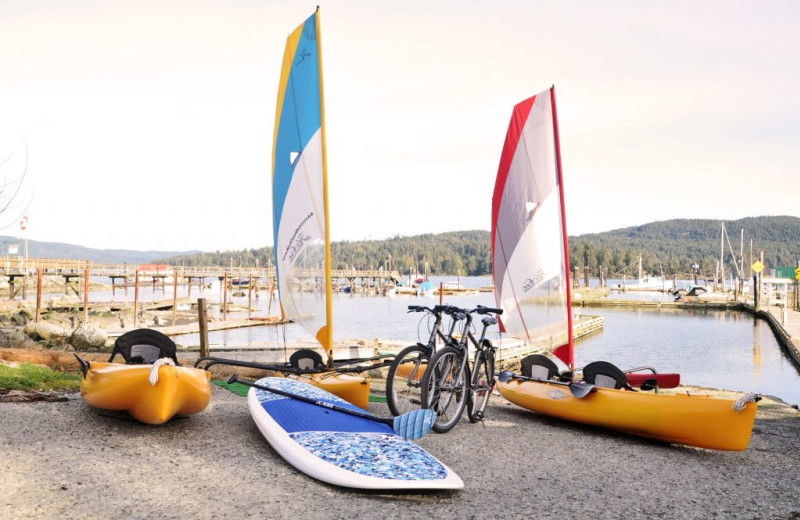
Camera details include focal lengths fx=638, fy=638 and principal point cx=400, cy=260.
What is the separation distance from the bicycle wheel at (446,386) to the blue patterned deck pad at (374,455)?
103cm

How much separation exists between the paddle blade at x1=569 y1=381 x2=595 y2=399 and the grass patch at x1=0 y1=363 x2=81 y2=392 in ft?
19.2

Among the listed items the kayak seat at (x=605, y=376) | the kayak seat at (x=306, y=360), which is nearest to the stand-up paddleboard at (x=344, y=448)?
the kayak seat at (x=306, y=360)

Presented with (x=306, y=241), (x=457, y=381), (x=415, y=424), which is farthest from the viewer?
(x=306, y=241)

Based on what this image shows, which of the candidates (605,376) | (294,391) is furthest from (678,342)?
(294,391)

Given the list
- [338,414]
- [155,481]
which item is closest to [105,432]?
[155,481]

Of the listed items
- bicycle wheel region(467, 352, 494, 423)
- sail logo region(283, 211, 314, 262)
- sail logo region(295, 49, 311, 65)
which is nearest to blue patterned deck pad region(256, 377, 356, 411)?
bicycle wheel region(467, 352, 494, 423)

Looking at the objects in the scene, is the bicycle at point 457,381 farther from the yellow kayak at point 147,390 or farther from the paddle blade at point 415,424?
the yellow kayak at point 147,390

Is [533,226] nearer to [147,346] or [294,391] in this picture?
[294,391]

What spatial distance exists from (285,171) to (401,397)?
3360mm

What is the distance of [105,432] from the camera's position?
18.6 feet

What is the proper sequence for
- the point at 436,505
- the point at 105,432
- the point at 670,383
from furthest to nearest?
the point at 670,383 < the point at 105,432 < the point at 436,505

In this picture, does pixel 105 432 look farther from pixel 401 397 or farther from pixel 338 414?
pixel 401 397

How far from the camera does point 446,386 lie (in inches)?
256

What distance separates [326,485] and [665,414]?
3655 mm
